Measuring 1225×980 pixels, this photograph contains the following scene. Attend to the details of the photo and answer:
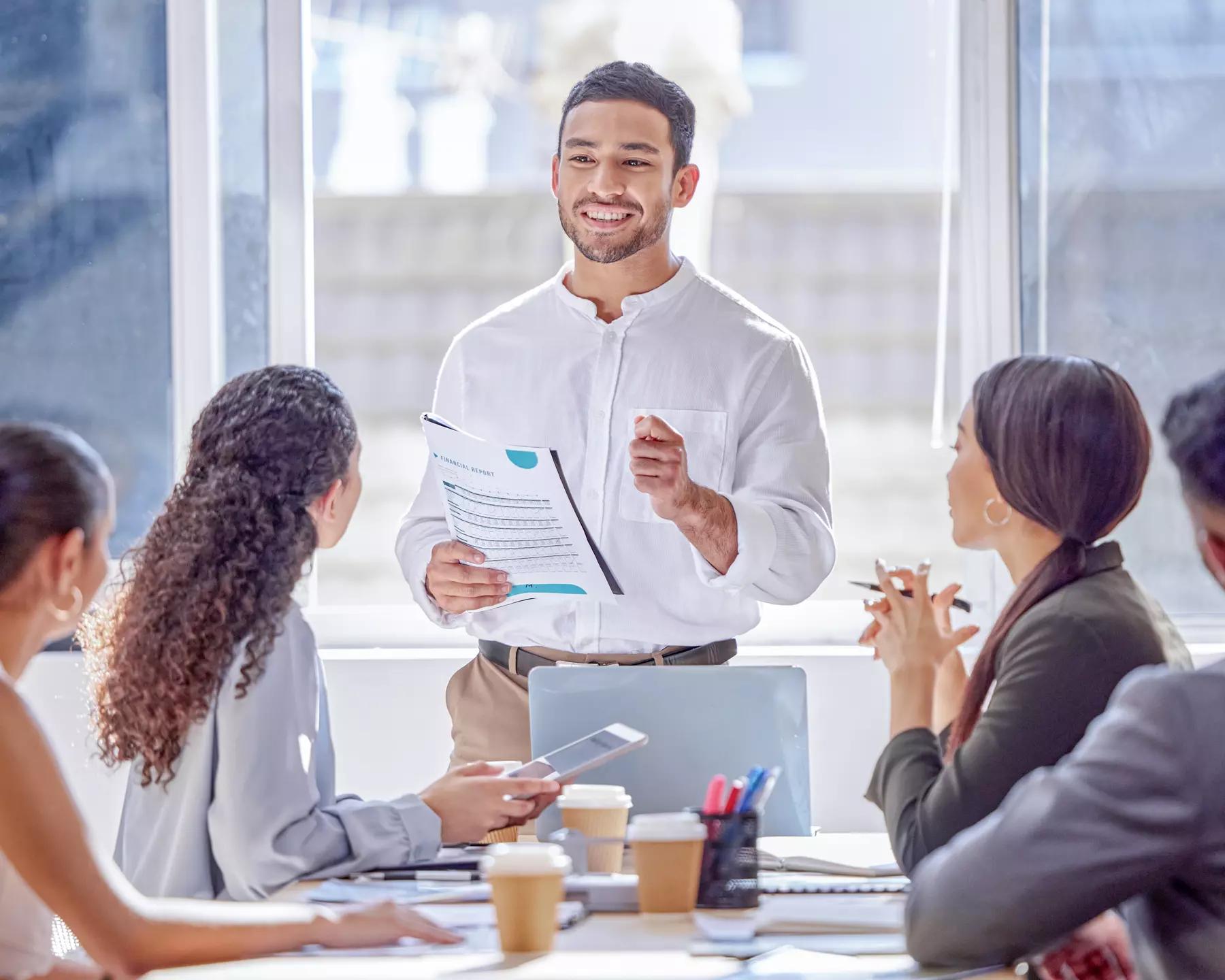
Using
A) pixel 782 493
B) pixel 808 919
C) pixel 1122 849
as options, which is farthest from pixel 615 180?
pixel 1122 849

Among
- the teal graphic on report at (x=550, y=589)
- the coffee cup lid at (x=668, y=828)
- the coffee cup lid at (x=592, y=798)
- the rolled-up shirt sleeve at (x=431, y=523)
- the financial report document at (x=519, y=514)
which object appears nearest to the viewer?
the coffee cup lid at (x=668, y=828)

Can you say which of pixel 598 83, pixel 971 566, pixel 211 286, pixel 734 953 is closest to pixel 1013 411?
pixel 734 953

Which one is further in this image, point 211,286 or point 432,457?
point 211,286

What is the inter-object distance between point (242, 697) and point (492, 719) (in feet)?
3.07

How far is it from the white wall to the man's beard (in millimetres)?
1052

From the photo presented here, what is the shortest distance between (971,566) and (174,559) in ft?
7.36

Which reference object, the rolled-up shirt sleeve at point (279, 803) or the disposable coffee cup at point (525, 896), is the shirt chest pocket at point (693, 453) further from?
the disposable coffee cup at point (525, 896)

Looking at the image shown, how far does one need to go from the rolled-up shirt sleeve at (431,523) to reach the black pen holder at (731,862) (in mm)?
1007

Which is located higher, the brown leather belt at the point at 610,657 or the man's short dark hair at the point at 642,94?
the man's short dark hair at the point at 642,94

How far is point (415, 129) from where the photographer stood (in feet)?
12.4

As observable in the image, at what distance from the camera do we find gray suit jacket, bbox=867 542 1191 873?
1626mm

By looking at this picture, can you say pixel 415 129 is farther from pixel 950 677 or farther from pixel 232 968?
pixel 232 968

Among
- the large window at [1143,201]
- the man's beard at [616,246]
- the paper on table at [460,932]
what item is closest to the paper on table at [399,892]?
the paper on table at [460,932]

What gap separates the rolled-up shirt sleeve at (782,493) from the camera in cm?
237
